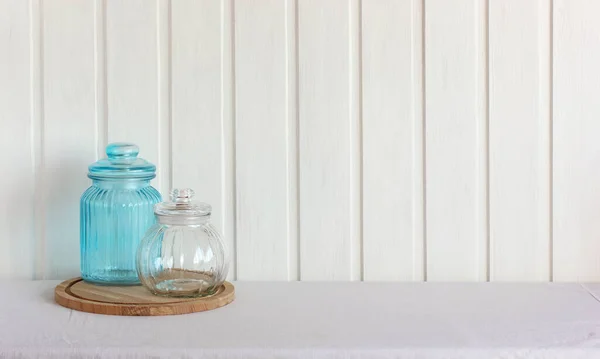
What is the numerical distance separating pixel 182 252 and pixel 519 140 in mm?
638

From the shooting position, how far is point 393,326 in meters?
0.99

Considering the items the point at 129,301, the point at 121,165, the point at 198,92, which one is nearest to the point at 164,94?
the point at 198,92

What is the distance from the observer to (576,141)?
52.0 inches

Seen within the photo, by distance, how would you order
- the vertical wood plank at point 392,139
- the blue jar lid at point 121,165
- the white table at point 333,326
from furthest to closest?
the vertical wood plank at point 392,139, the blue jar lid at point 121,165, the white table at point 333,326

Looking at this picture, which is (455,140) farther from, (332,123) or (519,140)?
(332,123)

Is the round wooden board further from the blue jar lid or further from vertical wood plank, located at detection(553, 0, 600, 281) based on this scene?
vertical wood plank, located at detection(553, 0, 600, 281)

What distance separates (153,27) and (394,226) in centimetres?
57

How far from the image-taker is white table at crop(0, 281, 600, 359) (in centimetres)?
89

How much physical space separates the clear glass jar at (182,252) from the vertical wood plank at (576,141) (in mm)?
632

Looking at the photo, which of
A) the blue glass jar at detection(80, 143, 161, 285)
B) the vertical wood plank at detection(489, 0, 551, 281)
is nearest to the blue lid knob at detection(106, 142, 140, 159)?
the blue glass jar at detection(80, 143, 161, 285)

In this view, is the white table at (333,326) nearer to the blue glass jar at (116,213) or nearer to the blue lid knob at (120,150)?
the blue glass jar at (116,213)

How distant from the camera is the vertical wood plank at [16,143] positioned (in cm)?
132

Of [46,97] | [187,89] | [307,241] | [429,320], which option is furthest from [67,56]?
[429,320]

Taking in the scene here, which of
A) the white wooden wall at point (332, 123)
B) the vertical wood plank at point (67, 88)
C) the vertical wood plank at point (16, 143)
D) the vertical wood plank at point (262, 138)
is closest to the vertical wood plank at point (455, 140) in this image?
the white wooden wall at point (332, 123)
